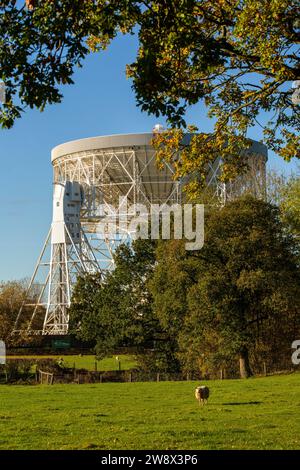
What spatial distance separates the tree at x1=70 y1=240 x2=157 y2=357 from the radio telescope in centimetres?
757

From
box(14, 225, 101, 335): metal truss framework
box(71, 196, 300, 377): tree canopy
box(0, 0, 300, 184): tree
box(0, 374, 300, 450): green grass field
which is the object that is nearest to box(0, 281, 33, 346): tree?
box(14, 225, 101, 335): metal truss framework

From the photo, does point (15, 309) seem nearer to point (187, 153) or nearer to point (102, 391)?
point (102, 391)

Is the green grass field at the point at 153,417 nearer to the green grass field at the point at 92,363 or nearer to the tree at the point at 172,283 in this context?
the tree at the point at 172,283

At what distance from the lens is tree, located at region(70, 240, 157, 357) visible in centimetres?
3775

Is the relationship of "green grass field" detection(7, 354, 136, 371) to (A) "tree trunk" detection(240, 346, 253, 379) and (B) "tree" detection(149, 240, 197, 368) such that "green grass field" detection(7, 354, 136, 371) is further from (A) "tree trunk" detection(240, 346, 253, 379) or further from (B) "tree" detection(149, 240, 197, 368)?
(A) "tree trunk" detection(240, 346, 253, 379)

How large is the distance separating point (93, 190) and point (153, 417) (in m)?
36.0

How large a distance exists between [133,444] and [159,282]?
22610 mm

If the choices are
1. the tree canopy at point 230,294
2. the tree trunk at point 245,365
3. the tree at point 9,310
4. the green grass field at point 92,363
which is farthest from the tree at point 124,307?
the tree at point 9,310

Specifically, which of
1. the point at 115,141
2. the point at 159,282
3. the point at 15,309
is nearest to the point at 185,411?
the point at 159,282

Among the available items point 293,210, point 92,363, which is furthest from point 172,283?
point 92,363

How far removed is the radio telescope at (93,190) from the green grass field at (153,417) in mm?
21442

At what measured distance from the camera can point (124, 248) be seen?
3956 cm

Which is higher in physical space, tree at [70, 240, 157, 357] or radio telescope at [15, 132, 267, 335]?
radio telescope at [15, 132, 267, 335]

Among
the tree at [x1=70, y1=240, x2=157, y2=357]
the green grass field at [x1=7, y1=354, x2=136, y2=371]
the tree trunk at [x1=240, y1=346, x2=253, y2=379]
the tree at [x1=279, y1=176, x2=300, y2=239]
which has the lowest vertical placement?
Result: the green grass field at [x1=7, y1=354, x2=136, y2=371]
